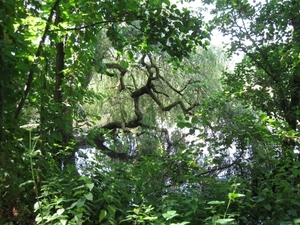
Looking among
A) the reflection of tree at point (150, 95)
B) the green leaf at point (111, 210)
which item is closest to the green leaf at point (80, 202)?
the green leaf at point (111, 210)

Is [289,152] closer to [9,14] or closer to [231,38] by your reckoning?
[9,14]

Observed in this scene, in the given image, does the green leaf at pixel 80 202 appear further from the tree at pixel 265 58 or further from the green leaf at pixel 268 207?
the tree at pixel 265 58

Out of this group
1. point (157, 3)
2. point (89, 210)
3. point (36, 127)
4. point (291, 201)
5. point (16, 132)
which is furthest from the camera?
point (36, 127)

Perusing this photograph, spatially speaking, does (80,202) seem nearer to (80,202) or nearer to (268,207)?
(80,202)

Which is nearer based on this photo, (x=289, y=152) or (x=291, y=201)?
(x=291, y=201)

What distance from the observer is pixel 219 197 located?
1756mm

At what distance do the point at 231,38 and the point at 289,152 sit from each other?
2005 mm

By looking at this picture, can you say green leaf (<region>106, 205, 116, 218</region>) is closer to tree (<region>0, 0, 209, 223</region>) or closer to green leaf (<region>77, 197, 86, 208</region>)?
green leaf (<region>77, 197, 86, 208</region>)

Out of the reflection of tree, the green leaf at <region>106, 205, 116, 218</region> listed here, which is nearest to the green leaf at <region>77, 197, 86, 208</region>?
the green leaf at <region>106, 205, 116, 218</region>

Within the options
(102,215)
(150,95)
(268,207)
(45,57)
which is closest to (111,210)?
(102,215)

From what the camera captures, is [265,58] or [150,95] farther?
[150,95]

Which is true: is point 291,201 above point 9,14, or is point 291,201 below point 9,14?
below

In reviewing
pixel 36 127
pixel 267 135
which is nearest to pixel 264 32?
pixel 267 135

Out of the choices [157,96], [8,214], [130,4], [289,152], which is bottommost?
[8,214]
